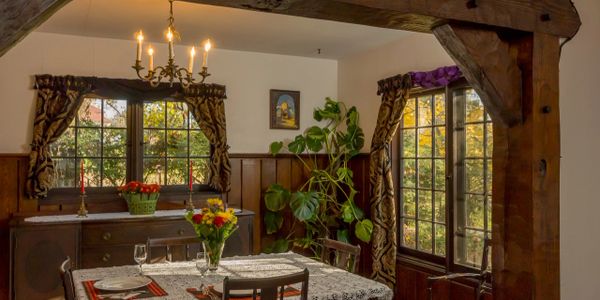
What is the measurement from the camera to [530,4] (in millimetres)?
2021

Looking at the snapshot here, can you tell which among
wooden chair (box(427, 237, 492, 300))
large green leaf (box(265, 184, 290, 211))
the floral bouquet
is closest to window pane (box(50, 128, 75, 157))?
large green leaf (box(265, 184, 290, 211))

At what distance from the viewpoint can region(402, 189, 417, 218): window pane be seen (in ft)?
15.5

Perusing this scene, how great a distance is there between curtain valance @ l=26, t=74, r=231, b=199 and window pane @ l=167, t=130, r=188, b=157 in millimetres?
235

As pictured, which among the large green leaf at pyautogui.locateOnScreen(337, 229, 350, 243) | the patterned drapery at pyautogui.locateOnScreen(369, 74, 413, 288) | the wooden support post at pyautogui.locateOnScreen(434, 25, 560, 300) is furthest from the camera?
the large green leaf at pyautogui.locateOnScreen(337, 229, 350, 243)

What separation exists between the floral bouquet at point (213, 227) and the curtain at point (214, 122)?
2.24 meters

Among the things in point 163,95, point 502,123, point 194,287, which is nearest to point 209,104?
point 163,95

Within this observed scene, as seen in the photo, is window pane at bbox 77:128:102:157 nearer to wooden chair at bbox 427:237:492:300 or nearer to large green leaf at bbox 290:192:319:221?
large green leaf at bbox 290:192:319:221

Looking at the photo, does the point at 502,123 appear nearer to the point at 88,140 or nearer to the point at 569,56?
the point at 569,56

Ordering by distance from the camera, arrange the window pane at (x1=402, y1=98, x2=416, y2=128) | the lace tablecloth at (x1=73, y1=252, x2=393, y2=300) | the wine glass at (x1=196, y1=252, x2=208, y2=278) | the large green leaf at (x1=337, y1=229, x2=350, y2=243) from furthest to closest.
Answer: the large green leaf at (x1=337, y1=229, x2=350, y2=243) → the window pane at (x1=402, y1=98, x2=416, y2=128) → the wine glass at (x1=196, y1=252, x2=208, y2=278) → the lace tablecloth at (x1=73, y1=252, x2=393, y2=300)

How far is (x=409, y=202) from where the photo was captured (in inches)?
189

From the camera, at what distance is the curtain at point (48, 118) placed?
4465 mm

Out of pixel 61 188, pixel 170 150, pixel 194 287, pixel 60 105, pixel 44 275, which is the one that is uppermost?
pixel 60 105

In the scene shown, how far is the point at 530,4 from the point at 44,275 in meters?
3.84

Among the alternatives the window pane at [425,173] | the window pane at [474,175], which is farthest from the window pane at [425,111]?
the window pane at [474,175]
